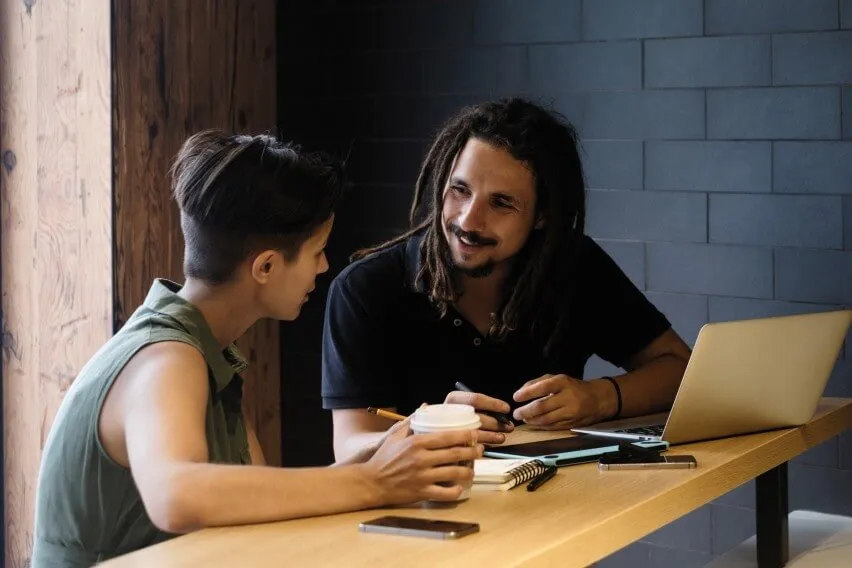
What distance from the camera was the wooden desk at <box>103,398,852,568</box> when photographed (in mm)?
1490

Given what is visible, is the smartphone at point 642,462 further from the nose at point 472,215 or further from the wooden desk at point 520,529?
the nose at point 472,215

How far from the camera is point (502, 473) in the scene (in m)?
1.85

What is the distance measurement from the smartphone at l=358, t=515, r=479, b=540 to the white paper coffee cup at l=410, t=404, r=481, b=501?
127 mm

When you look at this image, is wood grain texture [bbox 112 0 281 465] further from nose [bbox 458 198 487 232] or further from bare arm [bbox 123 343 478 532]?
bare arm [bbox 123 343 478 532]

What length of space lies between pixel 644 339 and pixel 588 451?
0.80 metres

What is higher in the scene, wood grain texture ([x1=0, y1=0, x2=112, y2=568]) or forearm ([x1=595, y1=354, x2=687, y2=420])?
wood grain texture ([x1=0, y1=0, x2=112, y2=568])

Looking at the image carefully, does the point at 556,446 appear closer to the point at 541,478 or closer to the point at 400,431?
the point at 541,478

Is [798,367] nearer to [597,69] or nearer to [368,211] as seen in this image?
[597,69]

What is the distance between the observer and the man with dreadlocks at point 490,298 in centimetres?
263

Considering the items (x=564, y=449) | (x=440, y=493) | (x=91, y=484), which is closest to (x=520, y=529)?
(x=440, y=493)

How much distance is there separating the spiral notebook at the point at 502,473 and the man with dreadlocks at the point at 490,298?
64 centimetres

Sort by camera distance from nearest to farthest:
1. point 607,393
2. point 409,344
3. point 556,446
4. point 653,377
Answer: point 556,446, point 607,393, point 653,377, point 409,344

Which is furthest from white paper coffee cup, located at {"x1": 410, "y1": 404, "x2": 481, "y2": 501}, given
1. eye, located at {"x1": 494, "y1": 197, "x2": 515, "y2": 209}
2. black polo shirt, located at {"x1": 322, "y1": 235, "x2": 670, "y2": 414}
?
eye, located at {"x1": 494, "y1": 197, "x2": 515, "y2": 209}

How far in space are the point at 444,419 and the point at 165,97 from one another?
209 cm
